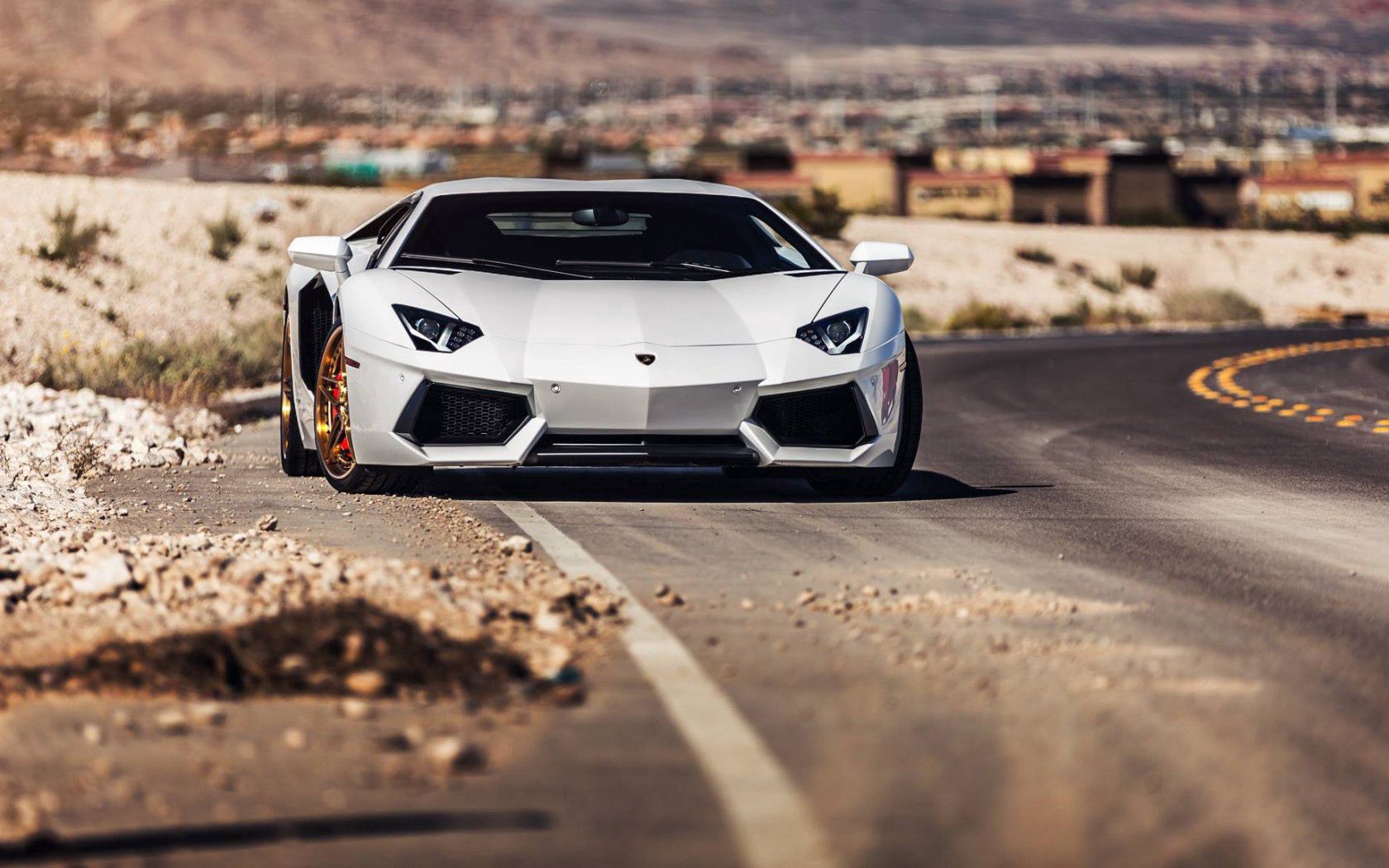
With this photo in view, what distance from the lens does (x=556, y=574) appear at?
749 cm

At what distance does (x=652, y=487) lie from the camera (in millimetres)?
10742

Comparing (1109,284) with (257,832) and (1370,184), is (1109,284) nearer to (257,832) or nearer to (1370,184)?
(1370,184)

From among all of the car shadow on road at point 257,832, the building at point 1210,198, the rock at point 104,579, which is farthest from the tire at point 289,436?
the building at point 1210,198

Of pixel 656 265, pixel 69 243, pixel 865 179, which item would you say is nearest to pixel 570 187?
pixel 656 265

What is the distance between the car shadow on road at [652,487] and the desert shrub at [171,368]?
5289mm

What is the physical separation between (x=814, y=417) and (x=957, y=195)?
244ft

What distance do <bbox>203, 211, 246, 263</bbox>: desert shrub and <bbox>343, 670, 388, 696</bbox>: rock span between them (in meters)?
27.4

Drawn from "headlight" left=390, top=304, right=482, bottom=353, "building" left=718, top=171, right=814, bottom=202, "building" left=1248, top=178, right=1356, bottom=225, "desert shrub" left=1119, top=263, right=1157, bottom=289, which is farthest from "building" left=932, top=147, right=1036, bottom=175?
"headlight" left=390, top=304, right=482, bottom=353

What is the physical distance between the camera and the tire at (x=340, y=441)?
970cm

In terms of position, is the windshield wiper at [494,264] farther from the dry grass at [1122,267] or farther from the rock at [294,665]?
the dry grass at [1122,267]

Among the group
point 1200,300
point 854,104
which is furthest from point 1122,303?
point 854,104

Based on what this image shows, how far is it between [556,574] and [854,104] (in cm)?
18129

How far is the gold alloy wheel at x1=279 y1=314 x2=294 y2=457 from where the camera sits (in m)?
10.8

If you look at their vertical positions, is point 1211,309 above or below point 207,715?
below
